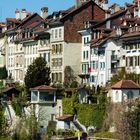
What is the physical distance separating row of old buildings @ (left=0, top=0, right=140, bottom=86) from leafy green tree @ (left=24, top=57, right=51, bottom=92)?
6225mm

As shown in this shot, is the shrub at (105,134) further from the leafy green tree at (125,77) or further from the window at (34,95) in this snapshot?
the window at (34,95)

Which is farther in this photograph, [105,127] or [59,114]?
[59,114]

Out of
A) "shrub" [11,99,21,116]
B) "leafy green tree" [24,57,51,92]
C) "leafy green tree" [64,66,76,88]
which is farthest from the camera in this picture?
"leafy green tree" [64,66,76,88]

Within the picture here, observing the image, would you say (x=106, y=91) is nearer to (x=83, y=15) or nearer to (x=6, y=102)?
(x=6, y=102)

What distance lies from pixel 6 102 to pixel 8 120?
3221 millimetres

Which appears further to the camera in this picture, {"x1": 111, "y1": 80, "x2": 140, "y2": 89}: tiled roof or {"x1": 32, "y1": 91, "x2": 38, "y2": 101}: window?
{"x1": 32, "y1": 91, "x2": 38, "y2": 101}: window

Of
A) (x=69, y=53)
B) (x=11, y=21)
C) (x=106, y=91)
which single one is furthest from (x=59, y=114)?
(x=11, y=21)

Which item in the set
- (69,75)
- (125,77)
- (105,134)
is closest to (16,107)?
(125,77)

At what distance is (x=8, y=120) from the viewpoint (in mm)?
81625

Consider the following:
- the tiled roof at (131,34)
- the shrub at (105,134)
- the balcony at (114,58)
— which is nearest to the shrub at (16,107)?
the balcony at (114,58)

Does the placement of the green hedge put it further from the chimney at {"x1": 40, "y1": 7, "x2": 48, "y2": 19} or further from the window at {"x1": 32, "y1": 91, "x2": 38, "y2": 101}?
the chimney at {"x1": 40, "y1": 7, "x2": 48, "y2": 19}

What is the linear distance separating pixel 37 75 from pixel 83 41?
1022cm

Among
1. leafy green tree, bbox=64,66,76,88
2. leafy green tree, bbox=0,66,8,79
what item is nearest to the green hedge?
leafy green tree, bbox=64,66,76,88

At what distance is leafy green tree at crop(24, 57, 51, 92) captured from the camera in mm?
87750
